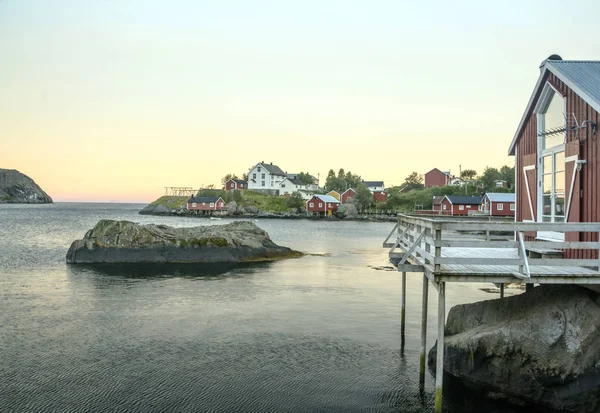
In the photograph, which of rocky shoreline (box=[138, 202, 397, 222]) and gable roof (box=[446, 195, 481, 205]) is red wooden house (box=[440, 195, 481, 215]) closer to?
gable roof (box=[446, 195, 481, 205])

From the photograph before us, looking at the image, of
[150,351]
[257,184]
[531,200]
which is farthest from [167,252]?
[257,184]

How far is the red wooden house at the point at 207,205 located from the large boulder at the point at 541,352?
396 feet

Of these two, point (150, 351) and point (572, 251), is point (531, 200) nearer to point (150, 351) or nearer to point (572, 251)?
point (572, 251)

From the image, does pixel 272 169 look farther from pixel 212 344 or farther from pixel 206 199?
pixel 212 344

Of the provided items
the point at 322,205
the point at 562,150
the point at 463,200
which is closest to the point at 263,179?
the point at 322,205

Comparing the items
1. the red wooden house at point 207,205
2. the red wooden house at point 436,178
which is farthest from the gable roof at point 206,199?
the red wooden house at point 436,178

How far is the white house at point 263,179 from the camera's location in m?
145

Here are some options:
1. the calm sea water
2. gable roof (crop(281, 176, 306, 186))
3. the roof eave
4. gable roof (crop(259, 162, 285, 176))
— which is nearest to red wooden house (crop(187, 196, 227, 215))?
gable roof (crop(259, 162, 285, 176))

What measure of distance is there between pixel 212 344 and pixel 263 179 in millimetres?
130983

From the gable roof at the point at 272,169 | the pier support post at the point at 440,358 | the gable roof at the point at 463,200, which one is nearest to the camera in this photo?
the pier support post at the point at 440,358

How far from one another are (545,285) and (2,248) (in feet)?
150

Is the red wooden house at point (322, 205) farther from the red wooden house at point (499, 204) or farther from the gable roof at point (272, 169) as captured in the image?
the red wooden house at point (499, 204)

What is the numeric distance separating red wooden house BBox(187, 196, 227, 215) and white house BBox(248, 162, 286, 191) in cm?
1628

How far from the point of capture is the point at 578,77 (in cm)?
1287
